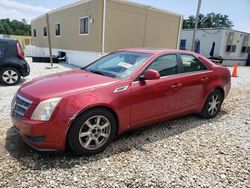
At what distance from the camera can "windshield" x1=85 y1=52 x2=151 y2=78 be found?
3501 mm

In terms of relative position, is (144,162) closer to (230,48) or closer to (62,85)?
(62,85)

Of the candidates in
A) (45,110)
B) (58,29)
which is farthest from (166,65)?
(58,29)

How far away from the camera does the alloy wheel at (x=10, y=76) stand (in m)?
7.20

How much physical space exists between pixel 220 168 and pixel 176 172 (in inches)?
26.4

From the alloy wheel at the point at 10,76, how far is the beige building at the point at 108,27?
17.9 feet

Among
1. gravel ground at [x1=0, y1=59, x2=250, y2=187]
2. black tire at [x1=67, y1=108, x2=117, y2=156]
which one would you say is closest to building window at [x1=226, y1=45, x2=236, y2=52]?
gravel ground at [x1=0, y1=59, x2=250, y2=187]

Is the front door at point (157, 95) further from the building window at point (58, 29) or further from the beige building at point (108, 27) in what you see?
the building window at point (58, 29)

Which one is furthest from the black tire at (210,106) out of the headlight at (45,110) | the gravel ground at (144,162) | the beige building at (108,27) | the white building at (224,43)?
the white building at (224,43)

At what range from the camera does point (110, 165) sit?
2.89 metres

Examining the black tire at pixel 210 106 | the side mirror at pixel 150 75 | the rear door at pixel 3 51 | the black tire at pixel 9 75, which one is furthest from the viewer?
the black tire at pixel 9 75

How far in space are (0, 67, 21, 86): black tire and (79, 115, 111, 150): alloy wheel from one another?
18.2 feet

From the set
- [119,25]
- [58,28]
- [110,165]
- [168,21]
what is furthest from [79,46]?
[110,165]

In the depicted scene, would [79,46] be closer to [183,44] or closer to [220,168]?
[220,168]

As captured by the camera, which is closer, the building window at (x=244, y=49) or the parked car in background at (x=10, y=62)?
the parked car in background at (x=10, y=62)
